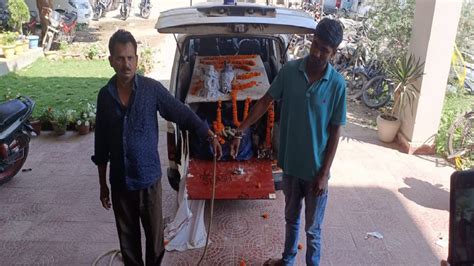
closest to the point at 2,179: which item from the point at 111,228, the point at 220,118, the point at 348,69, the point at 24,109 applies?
the point at 24,109

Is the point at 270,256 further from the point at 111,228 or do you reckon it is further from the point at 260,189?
the point at 111,228

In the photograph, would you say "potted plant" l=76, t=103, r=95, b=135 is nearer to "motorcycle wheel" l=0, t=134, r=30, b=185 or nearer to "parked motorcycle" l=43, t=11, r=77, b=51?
"motorcycle wheel" l=0, t=134, r=30, b=185

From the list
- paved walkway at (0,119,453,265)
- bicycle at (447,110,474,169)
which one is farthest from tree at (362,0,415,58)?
paved walkway at (0,119,453,265)

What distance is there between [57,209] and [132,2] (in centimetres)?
1587

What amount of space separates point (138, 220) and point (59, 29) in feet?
32.0

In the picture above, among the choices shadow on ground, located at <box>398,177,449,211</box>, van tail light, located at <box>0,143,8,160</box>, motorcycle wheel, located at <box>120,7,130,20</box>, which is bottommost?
shadow on ground, located at <box>398,177,449,211</box>

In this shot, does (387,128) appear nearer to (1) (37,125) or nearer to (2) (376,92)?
(2) (376,92)

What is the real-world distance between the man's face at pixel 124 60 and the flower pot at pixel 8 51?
8.12m

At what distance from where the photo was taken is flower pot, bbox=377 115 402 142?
18.7ft

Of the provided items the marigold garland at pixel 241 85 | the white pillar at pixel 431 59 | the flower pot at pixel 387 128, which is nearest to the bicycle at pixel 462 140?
the white pillar at pixel 431 59

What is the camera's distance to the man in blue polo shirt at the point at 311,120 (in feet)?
8.04

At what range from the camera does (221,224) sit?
386cm

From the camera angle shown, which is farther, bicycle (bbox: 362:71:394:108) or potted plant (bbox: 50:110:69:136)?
bicycle (bbox: 362:71:394:108)

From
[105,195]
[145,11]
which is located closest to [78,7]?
[145,11]
